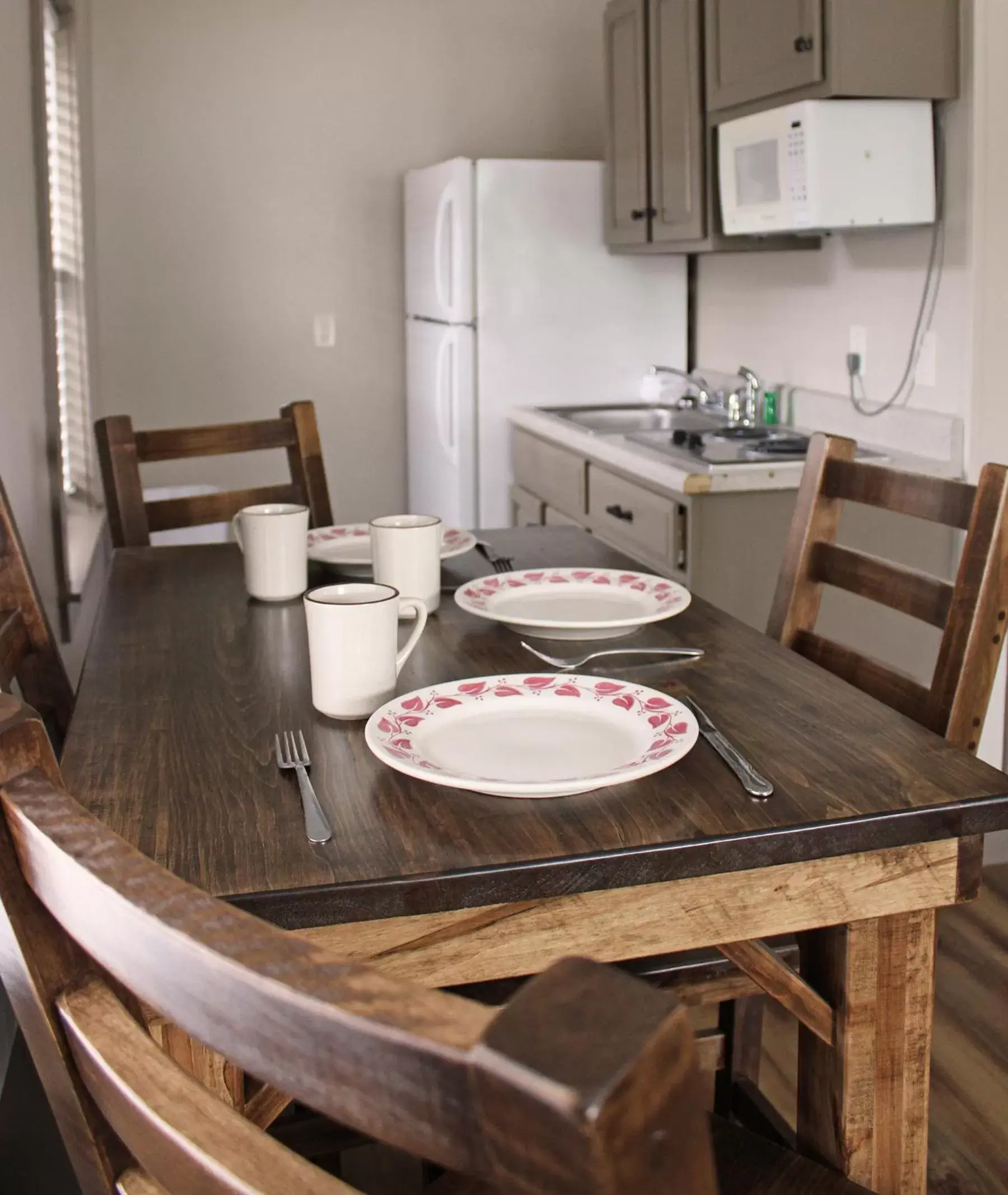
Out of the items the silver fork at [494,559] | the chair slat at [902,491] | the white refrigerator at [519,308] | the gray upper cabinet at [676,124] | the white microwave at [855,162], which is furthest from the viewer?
the white refrigerator at [519,308]

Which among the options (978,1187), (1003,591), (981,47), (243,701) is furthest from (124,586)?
(981,47)

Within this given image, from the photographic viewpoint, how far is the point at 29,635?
1.68 m

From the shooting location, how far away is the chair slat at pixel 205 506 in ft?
7.60

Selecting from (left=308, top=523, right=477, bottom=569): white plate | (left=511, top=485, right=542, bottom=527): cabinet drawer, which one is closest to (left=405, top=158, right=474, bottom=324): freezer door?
(left=511, top=485, right=542, bottom=527): cabinet drawer

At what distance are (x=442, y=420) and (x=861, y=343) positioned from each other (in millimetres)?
1533

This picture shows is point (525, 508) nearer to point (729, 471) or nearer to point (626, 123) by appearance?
point (626, 123)

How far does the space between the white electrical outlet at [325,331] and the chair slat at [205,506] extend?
2411 mm

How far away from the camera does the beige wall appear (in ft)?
14.6

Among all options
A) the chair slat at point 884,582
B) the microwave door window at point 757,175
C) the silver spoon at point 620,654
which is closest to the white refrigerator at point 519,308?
the microwave door window at point 757,175

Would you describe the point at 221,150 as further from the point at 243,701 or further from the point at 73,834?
the point at 73,834

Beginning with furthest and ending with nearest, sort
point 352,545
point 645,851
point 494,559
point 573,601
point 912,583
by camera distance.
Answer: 1. point 352,545
2. point 494,559
3. point 573,601
4. point 912,583
5. point 645,851

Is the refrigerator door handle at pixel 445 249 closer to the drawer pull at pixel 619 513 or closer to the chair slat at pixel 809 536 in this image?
the drawer pull at pixel 619 513

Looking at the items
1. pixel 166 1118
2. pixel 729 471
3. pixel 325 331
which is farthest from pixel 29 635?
pixel 325 331

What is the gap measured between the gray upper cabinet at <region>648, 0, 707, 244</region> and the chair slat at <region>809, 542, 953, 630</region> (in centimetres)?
183
